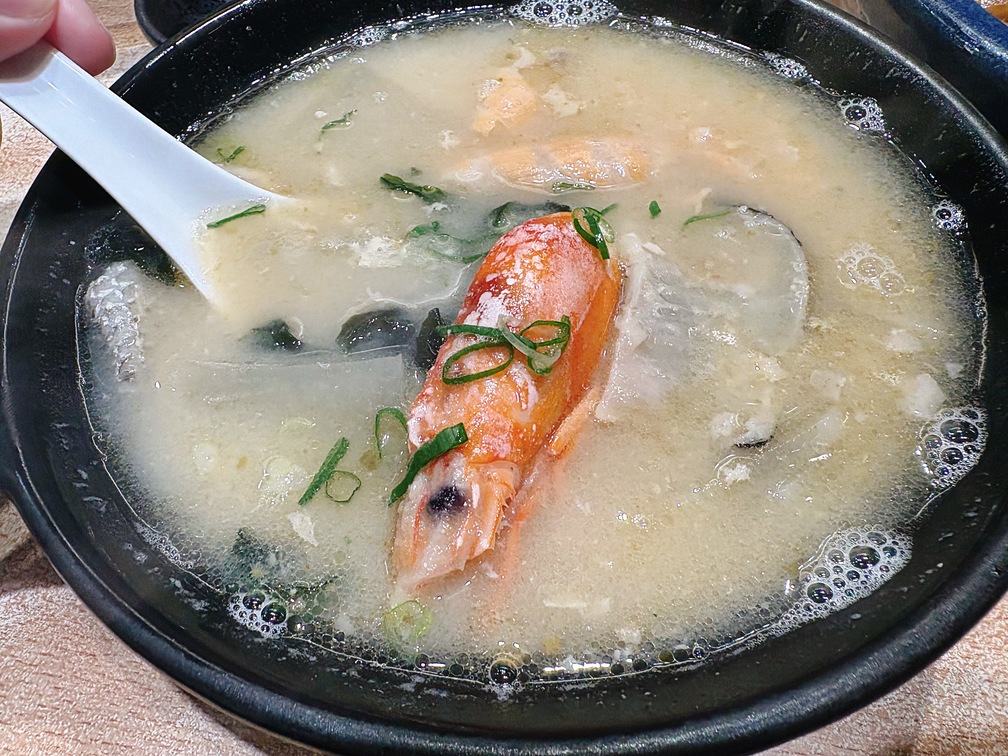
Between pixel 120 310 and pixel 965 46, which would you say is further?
pixel 965 46

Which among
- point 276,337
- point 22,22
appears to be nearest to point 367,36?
point 22,22

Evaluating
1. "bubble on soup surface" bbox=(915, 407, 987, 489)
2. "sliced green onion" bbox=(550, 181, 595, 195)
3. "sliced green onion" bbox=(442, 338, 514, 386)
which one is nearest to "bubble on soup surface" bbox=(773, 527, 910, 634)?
"bubble on soup surface" bbox=(915, 407, 987, 489)

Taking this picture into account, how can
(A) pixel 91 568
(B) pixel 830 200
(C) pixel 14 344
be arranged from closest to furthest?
(A) pixel 91 568 < (C) pixel 14 344 < (B) pixel 830 200

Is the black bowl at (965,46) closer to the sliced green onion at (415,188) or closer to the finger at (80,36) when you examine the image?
the sliced green onion at (415,188)

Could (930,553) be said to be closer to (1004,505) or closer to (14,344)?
(1004,505)

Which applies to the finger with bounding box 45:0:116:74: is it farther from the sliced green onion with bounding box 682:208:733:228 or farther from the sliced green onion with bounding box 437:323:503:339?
the sliced green onion with bounding box 682:208:733:228

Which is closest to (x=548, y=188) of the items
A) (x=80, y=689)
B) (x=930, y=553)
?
(x=930, y=553)

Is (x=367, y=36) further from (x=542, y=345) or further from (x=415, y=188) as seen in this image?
(x=542, y=345)
